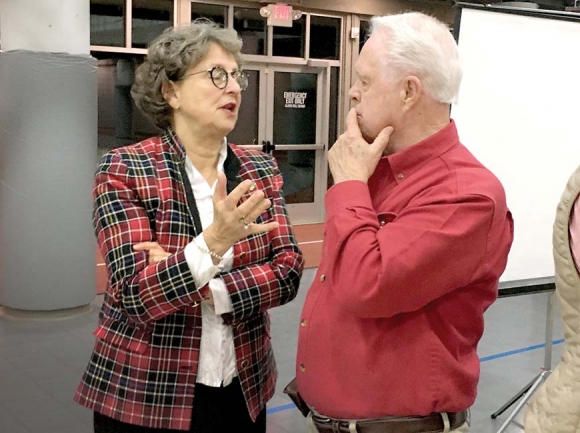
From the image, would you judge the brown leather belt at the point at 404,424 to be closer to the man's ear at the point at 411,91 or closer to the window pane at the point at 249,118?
the man's ear at the point at 411,91

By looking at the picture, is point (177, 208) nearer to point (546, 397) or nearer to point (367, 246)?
point (367, 246)

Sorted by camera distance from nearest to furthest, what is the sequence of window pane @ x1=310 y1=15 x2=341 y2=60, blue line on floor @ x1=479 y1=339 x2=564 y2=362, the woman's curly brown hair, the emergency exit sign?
1. the woman's curly brown hair
2. blue line on floor @ x1=479 y1=339 x2=564 y2=362
3. the emergency exit sign
4. window pane @ x1=310 y1=15 x2=341 y2=60

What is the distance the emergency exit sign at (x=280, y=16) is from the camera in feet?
24.8

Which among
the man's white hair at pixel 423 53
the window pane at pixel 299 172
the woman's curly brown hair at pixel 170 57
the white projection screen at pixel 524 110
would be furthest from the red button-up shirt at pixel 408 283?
the window pane at pixel 299 172

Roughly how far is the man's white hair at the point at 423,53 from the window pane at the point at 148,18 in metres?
5.92

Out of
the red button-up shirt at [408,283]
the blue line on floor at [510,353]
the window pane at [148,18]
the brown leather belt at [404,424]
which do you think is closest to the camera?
the red button-up shirt at [408,283]

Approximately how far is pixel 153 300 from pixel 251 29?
673cm

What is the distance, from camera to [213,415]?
1.85 meters

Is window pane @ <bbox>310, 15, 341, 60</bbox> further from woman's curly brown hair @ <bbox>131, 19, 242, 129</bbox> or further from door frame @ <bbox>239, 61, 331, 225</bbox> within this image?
woman's curly brown hair @ <bbox>131, 19, 242, 129</bbox>

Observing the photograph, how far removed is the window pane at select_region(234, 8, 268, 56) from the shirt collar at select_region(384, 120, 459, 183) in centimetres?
646

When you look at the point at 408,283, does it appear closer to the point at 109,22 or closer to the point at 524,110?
the point at 524,110

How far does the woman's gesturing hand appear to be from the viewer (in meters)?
1.58

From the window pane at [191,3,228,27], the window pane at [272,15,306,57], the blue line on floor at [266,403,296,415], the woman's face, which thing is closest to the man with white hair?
the woman's face

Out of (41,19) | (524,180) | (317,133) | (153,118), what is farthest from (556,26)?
(317,133)
